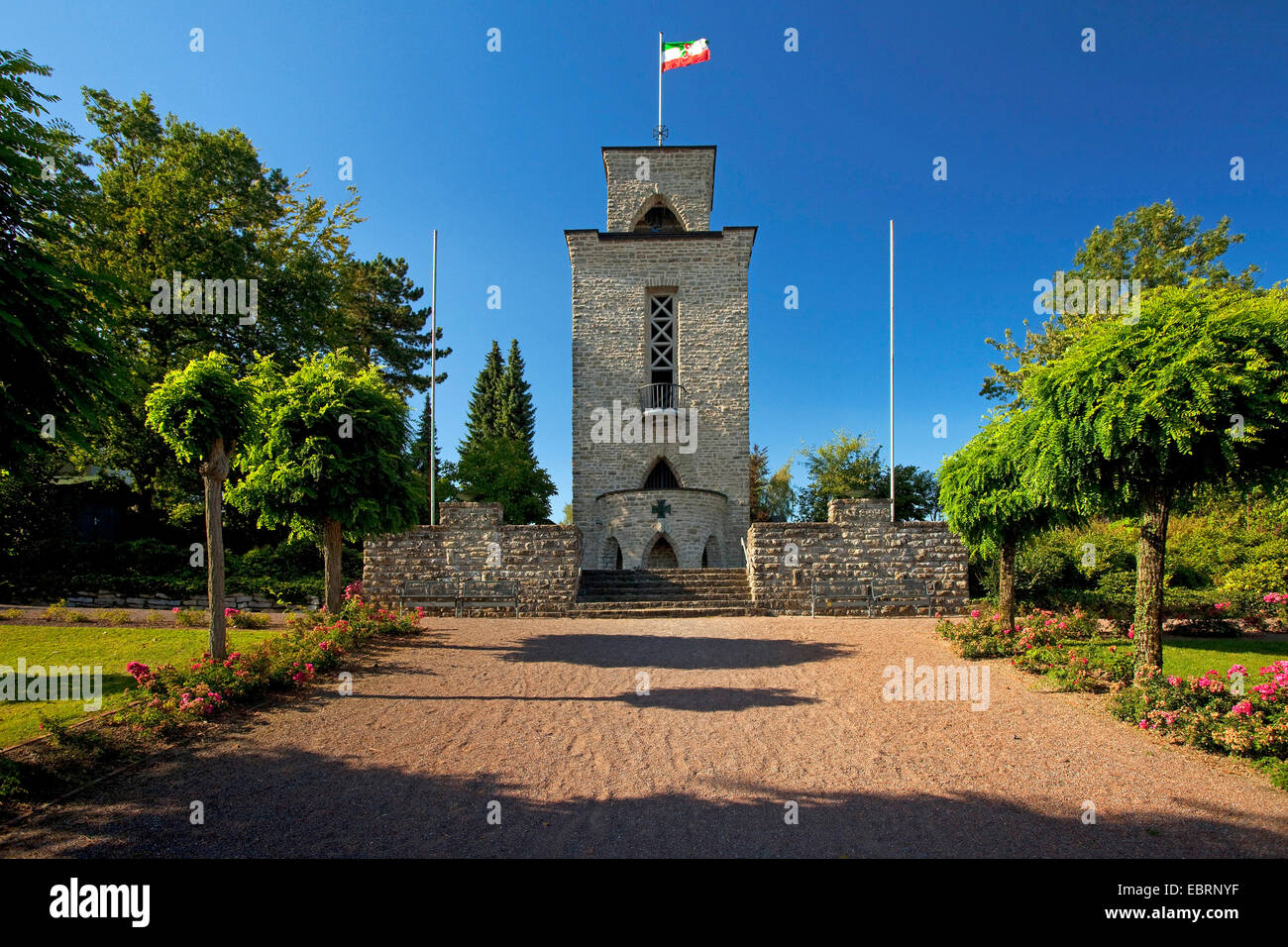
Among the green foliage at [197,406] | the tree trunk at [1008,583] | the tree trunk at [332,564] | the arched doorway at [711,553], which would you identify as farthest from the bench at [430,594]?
the tree trunk at [1008,583]

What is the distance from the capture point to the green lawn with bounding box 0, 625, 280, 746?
234 inches

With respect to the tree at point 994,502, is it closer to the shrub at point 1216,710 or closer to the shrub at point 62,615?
the shrub at point 1216,710

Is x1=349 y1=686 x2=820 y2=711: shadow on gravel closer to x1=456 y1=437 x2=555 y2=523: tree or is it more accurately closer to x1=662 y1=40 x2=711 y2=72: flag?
x1=456 y1=437 x2=555 y2=523: tree

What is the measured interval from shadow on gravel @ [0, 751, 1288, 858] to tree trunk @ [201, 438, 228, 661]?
104 inches

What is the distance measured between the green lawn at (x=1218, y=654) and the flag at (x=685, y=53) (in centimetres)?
2520

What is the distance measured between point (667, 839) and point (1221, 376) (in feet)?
23.4

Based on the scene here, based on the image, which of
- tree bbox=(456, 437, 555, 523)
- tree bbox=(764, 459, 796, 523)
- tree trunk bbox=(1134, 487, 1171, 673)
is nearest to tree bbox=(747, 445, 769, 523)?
tree bbox=(764, 459, 796, 523)

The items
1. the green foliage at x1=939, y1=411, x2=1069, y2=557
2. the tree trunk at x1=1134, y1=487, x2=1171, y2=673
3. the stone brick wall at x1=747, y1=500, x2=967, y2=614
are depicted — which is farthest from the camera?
the stone brick wall at x1=747, y1=500, x2=967, y2=614

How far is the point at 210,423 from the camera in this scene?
23.5ft

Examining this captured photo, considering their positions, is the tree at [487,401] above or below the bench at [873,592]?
above

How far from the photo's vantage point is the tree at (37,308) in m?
4.46

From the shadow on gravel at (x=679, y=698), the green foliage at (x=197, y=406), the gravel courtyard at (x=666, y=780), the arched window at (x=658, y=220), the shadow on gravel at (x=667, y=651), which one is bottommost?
the shadow on gravel at (x=667, y=651)

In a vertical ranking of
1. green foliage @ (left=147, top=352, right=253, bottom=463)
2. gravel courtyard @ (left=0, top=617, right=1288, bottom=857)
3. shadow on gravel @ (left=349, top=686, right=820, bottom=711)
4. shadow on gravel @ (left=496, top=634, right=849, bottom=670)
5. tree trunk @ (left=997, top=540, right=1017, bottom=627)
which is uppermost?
green foliage @ (left=147, top=352, right=253, bottom=463)
